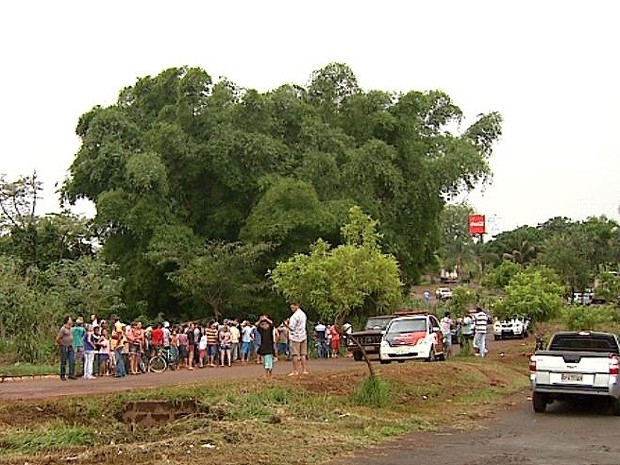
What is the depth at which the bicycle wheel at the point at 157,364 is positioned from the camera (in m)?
29.2

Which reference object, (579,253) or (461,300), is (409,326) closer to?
(461,300)

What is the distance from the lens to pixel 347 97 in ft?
162

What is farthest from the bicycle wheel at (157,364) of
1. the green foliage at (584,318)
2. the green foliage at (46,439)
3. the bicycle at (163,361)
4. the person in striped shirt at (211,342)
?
the green foliage at (584,318)

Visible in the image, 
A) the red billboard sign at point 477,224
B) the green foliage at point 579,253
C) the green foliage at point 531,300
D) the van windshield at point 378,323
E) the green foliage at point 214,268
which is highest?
the red billboard sign at point 477,224

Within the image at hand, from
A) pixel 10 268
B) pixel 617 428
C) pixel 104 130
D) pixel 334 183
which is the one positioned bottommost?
pixel 617 428

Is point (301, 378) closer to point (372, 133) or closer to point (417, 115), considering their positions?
point (372, 133)

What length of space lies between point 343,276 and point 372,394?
18555 millimetres

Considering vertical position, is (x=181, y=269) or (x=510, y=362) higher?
(x=181, y=269)

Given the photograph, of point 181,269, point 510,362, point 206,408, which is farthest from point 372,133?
point 206,408

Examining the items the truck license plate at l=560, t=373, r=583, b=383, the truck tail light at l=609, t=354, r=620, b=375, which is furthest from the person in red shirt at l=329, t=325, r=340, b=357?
the truck tail light at l=609, t=354, r=620, b=375

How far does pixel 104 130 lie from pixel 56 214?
1779cm

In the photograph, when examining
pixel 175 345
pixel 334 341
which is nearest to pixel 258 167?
pixel 334 341

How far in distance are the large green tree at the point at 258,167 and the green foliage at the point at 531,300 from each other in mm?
8234

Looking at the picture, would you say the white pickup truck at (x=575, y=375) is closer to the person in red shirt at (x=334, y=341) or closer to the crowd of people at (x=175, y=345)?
the crowd of people at (x=175, y=345)
